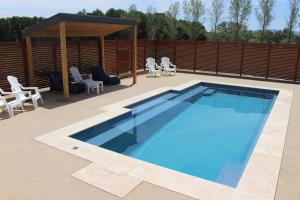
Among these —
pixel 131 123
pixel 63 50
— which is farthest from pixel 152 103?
pixel 63 50

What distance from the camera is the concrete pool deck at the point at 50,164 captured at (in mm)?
3924

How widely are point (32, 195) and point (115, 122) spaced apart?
3843 mm

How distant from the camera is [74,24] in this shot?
943 centimetres

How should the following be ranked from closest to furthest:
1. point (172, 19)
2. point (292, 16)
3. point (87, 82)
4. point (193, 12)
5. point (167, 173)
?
point (167, 173) < point (87, 82) < point (292, 16) < point (193, 12) < point (172, 19)

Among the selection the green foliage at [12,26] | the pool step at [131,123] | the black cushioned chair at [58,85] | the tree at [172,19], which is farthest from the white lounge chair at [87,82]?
the tree at [172,19]

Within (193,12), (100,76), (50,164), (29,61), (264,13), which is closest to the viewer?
(50,164)

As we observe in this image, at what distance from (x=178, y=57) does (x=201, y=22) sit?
8.13m

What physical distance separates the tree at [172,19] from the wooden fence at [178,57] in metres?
7.57

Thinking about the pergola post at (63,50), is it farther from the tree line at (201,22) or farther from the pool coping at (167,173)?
the tree line at (201,22)

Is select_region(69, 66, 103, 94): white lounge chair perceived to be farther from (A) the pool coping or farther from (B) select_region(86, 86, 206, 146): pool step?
(A) the pool coping

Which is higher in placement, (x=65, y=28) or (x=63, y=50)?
(x=65, y=28)

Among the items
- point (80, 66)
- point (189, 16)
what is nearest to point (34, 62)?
point (80, 66)

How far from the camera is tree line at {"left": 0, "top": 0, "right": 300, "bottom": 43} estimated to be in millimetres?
20281

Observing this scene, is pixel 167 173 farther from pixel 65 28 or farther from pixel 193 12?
pixel 193 12
